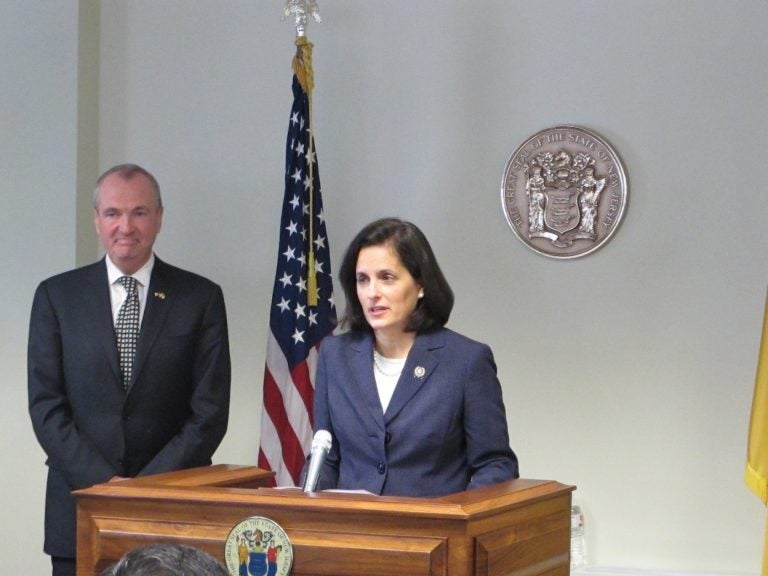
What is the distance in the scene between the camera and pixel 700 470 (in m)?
4.96

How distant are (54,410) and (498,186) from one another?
2304 millimetres

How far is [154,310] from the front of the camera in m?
3.88

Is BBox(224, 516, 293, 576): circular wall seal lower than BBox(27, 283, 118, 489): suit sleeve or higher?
lower

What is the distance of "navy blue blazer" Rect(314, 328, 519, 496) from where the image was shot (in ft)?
9.89

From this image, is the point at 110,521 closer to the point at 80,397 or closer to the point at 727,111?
the point at 80,397

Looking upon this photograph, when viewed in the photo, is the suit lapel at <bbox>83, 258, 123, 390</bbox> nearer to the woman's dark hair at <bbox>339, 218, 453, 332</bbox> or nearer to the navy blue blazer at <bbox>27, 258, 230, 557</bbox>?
the navy blue blazer at <bbox>27, 258, 230, 557</bbox>

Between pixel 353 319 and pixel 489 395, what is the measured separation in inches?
16.8

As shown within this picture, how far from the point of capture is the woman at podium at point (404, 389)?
3.02m

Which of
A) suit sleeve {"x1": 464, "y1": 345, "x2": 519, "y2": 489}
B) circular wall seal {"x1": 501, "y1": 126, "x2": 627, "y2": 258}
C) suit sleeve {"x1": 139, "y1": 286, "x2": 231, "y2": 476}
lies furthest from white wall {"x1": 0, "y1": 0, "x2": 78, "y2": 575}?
suit sleeve {"x1": 464, "y1": 345, "x2": 519, "y2": 489}

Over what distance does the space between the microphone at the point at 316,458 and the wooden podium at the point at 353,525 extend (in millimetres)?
54

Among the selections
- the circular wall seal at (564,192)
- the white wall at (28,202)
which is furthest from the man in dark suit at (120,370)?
the circular wall seal at (564,192)

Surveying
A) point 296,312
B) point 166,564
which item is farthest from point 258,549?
point 296,312

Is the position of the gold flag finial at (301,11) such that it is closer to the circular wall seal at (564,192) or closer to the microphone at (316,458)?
the circular wall seal at (564,192)

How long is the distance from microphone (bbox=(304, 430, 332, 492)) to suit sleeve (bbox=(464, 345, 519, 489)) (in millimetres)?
431
